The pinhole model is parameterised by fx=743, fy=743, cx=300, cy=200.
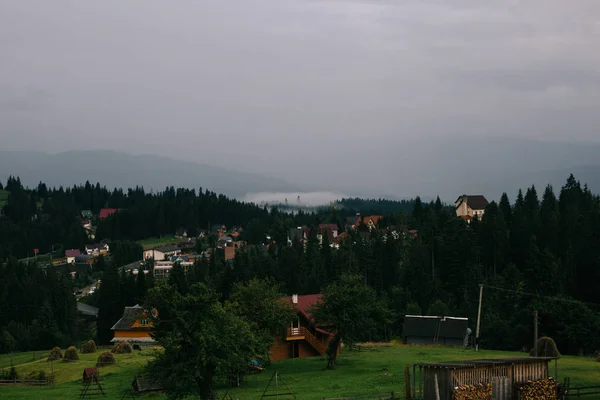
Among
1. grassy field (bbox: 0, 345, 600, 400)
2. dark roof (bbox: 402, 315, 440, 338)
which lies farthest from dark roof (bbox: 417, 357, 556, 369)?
dark roof (bbox: 402, 315, 440, 338)

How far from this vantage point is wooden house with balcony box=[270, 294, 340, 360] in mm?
59625

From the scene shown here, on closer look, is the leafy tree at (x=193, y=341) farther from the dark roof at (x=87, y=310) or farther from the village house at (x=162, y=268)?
the village house at (x=162, y=268)

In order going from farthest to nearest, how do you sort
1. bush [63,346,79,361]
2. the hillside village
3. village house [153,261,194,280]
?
village house [153,261,194,280] < bush [63,346,79,361] < the hillside village

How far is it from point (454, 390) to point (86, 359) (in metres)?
Result: 42.7

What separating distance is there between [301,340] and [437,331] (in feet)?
53.8

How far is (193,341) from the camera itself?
110 ft

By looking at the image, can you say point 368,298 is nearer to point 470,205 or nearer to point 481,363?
point 481,363

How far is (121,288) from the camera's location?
9844 cm

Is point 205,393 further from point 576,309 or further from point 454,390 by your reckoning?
point 576,309

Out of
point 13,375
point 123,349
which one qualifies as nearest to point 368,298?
point 13,375

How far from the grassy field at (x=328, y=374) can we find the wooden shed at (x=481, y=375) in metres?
4.97

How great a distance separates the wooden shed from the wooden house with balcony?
2784 cm

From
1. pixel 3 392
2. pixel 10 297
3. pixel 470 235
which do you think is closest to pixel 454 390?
pixel 3 392

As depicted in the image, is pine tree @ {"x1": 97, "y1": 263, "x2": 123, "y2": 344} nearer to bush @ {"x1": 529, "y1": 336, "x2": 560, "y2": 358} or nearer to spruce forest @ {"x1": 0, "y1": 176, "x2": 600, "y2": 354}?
spruce forest @ {"x1": 0, "y1": 176, "x2": 600, "y2": 354}
